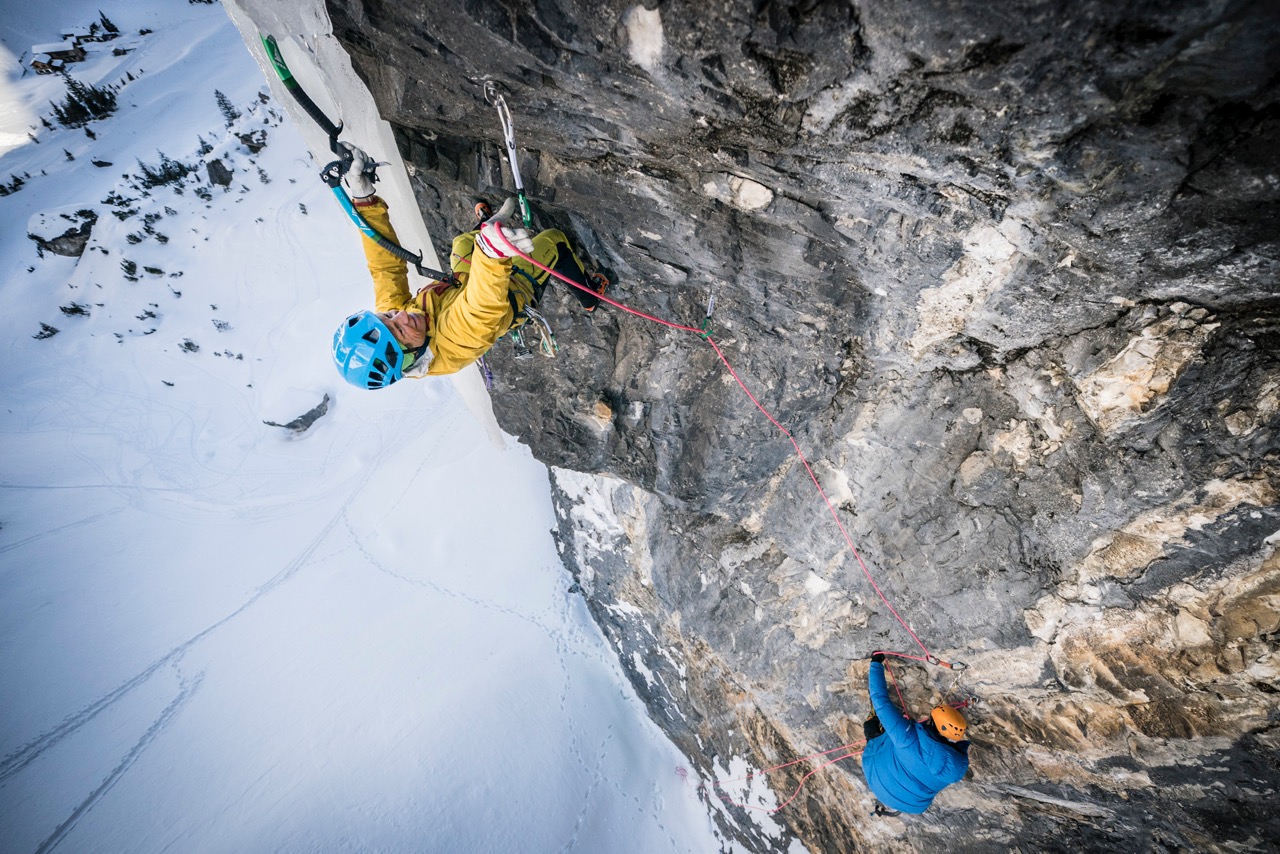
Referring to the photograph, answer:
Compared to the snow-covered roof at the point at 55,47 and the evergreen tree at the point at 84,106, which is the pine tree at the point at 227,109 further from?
the snow-covered roof at the point at 55,47

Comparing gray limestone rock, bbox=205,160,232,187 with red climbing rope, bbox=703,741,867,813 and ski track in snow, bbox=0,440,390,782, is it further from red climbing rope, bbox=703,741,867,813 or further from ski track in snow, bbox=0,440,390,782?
red climbing rope, bbox=703,741,867,813

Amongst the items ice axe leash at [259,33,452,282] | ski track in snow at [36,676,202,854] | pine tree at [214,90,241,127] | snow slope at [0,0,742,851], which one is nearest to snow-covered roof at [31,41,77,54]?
pine tree at [214,90,241,127]

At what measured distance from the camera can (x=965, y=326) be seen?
7.47 feet

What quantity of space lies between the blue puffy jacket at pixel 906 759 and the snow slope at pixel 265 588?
4602 millimetres

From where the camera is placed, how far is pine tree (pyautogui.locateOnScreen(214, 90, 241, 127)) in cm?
1246

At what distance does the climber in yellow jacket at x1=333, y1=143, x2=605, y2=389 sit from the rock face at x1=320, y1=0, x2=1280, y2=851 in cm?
42

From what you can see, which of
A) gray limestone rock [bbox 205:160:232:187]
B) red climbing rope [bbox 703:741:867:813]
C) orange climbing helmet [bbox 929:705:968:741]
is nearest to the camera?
orange climbing helmet [bbox 929:705:968:741]

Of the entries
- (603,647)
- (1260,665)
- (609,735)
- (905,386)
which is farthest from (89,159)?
(1260,665)

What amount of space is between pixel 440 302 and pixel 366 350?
563 mm

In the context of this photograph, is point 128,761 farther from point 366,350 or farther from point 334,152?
point 334,152

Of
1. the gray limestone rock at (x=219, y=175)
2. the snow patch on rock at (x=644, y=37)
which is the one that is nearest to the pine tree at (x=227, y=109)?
the gray limestone rock at (x=219, y=175)

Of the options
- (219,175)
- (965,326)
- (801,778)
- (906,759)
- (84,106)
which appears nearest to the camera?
(965,326)

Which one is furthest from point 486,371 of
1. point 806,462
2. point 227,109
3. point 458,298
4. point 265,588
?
point 227,109

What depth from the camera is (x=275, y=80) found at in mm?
3205
